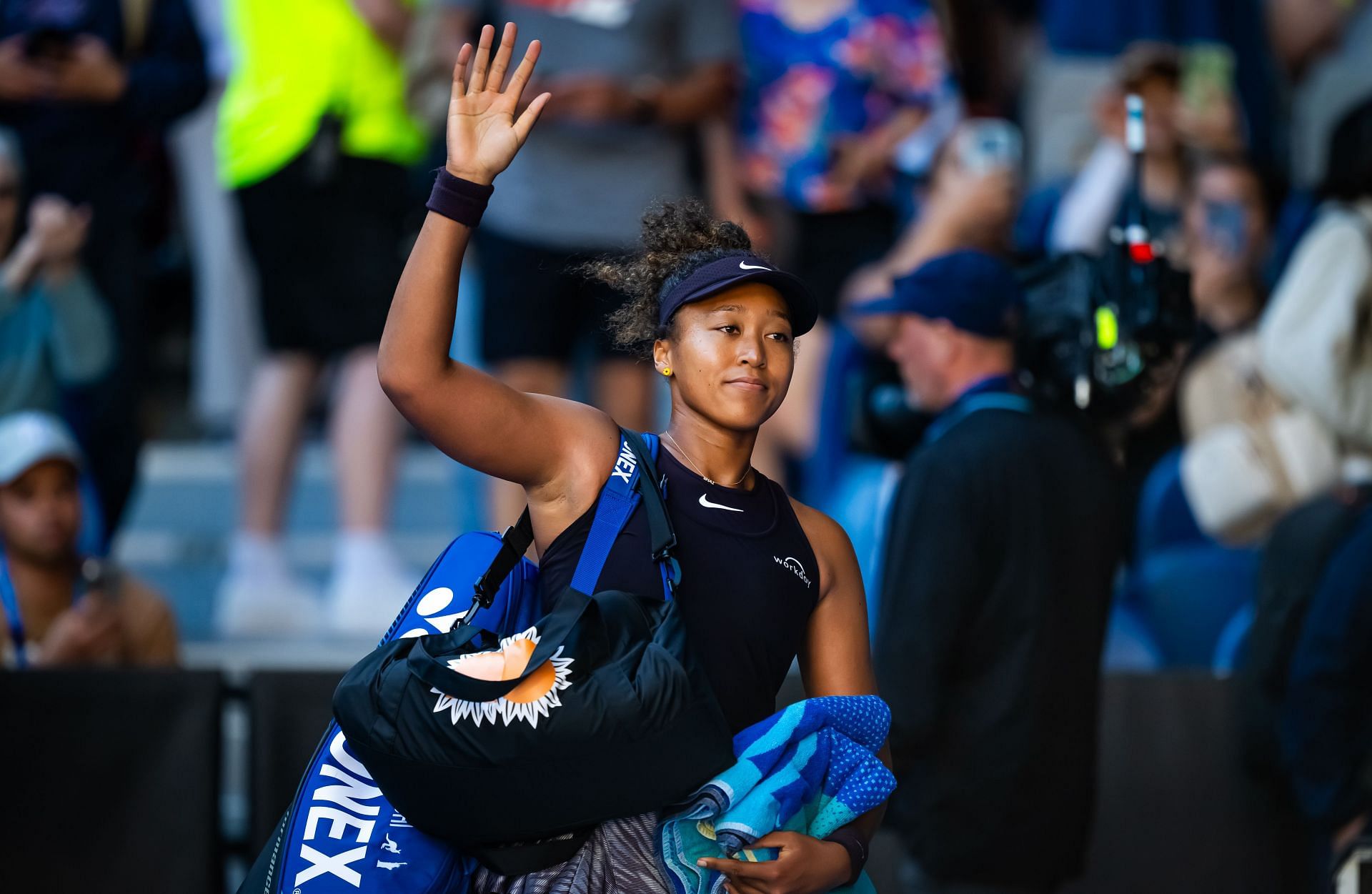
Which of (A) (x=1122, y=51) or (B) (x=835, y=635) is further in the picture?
(A) (x=1122, y=51)

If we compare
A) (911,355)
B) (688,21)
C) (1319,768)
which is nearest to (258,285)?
(688,21)

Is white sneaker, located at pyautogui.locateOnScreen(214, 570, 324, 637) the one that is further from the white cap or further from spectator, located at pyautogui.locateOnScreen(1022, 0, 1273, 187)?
spectator, located at pyautogui.locateOnScreen(1022, 0, 1273, 187)

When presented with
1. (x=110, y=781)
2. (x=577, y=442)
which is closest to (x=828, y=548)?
(x=577, y=442)

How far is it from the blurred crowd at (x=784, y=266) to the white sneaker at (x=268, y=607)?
1cm

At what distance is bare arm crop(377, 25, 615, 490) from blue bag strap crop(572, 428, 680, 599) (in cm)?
9

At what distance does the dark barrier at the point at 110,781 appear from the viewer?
438cm

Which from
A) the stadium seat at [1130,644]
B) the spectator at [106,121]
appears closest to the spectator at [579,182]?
the spectator at [106,121]

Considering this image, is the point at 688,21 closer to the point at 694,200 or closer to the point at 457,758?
the point at 694,200

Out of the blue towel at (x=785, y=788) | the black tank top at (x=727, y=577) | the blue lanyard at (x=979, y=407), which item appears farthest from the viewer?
the blue lanyard at (x=979, y=407)

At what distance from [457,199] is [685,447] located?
517mm

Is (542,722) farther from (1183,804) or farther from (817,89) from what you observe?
(817,89)

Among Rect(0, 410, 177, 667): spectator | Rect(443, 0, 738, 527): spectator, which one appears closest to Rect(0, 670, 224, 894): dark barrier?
Rect(0, 410, 177, 667): spectator

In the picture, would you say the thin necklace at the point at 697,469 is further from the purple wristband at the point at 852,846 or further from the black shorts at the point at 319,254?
the black shorts at the point at 319,254

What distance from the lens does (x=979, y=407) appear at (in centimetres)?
403
